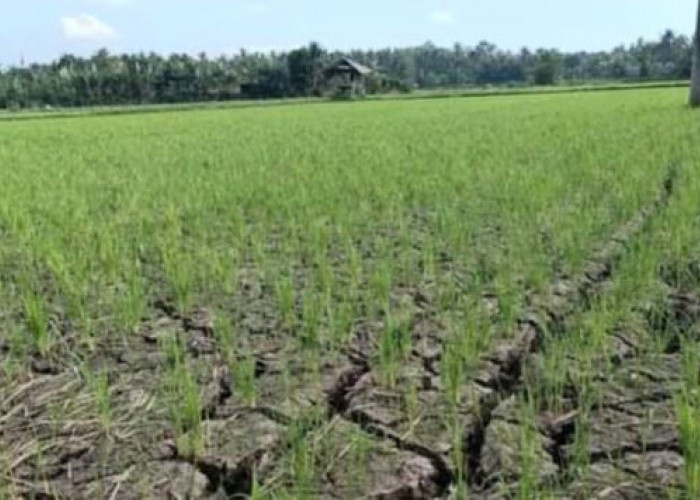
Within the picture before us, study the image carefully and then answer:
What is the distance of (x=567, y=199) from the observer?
17.4 feet

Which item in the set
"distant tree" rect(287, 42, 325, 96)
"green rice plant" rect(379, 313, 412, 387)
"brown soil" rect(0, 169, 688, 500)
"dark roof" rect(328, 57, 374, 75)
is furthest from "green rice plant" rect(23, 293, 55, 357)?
"distant tree" rect(287, 42, 325, 96)

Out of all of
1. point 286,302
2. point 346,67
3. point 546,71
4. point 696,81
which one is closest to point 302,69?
point 346,67

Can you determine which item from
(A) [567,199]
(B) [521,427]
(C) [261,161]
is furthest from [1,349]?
(C) [261,161]

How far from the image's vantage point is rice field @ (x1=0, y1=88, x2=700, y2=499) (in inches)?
76.9

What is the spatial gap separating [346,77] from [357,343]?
40.2 m

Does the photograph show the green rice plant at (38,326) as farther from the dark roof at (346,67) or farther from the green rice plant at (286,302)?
the dark roof at (346,67)

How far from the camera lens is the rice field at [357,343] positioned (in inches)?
76.9

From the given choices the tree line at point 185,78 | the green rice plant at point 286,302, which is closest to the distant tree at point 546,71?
the tree line at point 185,78

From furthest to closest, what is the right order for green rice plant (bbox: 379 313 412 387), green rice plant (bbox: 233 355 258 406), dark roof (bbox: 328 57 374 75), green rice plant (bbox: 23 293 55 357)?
dark roof (bbox: 328 57 374 75) < green rice plant (bbox: 23 293 55 357) < green rice plant (bbox: 379 313 412 387) < green rice plant (bbox: 233 355 258 406)

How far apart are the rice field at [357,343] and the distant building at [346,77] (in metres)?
35.4

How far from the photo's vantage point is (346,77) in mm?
42094

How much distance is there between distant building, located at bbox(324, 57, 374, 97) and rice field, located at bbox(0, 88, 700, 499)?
35.4 meters

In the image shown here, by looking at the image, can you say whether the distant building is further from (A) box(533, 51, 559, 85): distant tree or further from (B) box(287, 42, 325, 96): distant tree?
(A) box(533, 51, 559, 85): distant tree

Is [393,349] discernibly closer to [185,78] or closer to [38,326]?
[38,326]
